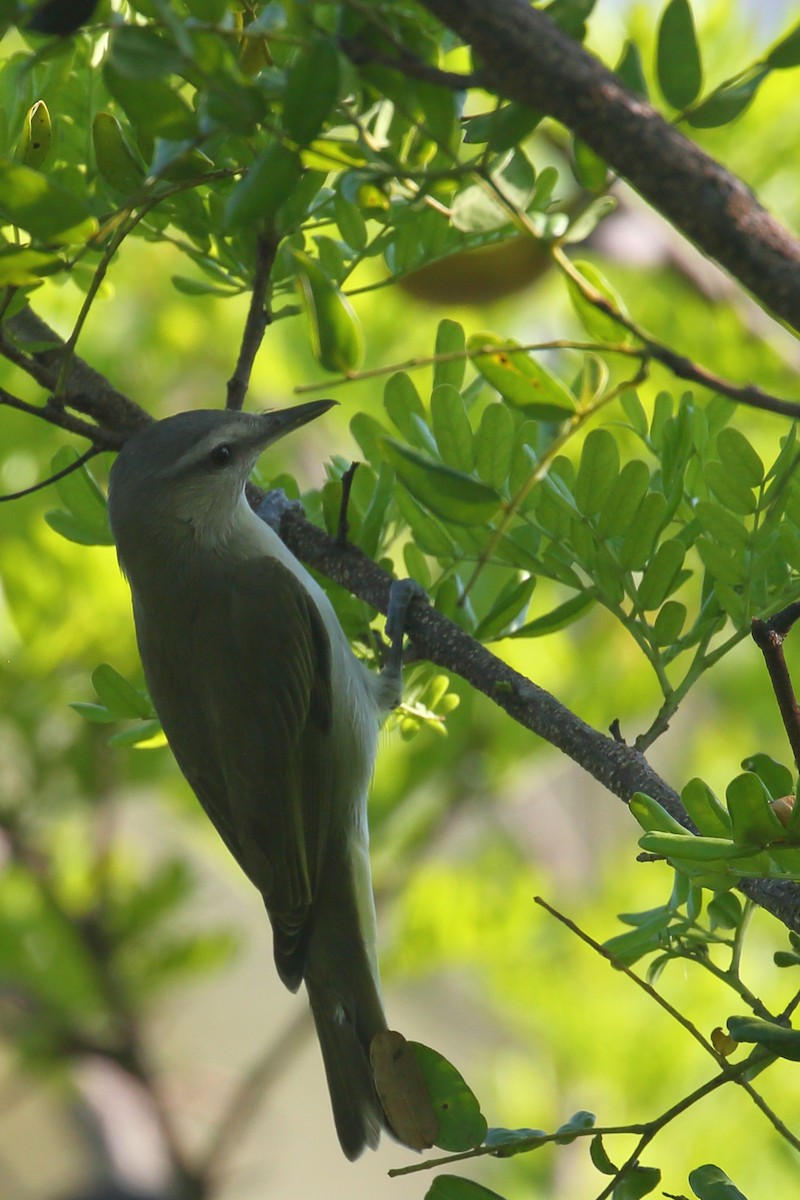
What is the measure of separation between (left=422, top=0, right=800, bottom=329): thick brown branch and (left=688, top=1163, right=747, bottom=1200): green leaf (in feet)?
1.79

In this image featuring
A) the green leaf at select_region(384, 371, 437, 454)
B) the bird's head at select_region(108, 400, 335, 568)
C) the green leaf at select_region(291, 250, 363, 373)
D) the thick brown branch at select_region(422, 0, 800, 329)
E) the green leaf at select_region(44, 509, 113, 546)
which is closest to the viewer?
the thick brown branch at select_region(422, 0, 800, 329)

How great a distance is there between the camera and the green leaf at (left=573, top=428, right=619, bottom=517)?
101 centimetres

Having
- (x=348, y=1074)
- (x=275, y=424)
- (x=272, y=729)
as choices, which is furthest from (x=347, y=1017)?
(x=275, y=424)

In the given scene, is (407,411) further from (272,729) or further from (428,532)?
(272,729)

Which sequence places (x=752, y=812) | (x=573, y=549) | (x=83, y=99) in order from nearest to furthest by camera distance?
(x=752, y=812) < (x=573, y=549) < (x=83, y=99)

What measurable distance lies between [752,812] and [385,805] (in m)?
2.07

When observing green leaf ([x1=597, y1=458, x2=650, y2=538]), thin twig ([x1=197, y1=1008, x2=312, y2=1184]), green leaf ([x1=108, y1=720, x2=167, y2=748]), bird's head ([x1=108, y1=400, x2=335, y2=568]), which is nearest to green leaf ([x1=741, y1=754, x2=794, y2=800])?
green leaf ([x1=597, y1=458, x2=650, y2=538])

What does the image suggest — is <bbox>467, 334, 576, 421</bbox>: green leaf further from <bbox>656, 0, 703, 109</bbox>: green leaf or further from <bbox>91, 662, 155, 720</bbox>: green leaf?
<bbox>91, 662, 155, 720</bbox>: green leaf

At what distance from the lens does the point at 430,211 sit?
1122 mm

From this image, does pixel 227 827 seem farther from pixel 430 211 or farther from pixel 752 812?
pixel 752 812

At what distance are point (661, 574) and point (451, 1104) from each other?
431mm

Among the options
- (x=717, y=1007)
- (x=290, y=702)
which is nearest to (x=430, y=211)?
(x=290, y=702)

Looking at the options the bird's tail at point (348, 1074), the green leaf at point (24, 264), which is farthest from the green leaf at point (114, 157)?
the bird's tail at point (348, 1074)

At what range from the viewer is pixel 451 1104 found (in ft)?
3.01
